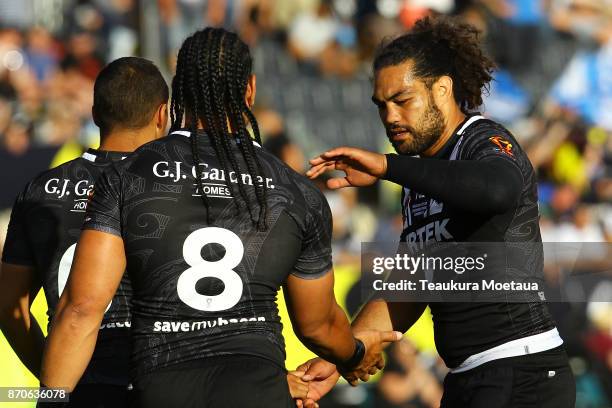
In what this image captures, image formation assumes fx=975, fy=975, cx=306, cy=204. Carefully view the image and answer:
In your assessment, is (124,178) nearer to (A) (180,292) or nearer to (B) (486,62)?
(A) (180,292)

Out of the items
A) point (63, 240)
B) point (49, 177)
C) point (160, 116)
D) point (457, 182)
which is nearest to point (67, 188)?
point (49, 177)

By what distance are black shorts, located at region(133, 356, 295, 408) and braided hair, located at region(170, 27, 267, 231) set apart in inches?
24.0

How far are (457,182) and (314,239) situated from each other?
0.62 metres

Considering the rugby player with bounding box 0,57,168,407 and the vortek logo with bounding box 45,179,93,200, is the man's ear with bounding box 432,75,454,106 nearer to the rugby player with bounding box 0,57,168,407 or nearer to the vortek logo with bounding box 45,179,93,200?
the rugby player with bounding box 0,57,168,407

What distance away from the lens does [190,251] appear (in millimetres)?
3045

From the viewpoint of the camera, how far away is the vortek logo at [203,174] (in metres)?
3.07

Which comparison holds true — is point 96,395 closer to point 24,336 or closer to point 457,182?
point 24,336

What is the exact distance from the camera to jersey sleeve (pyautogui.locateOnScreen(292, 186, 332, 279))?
10.5 ft

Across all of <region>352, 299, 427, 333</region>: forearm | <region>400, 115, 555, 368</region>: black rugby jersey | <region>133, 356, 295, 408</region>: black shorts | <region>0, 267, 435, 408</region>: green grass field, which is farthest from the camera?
<region>0, 267, 435, 408</region>: green grass field

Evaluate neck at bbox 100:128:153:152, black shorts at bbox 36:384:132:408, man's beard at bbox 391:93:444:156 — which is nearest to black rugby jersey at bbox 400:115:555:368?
man's beard at bbox 391:93:444:156

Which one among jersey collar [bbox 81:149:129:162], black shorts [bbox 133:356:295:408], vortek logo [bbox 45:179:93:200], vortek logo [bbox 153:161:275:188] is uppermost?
jersey collar [bbox 81:149:129:162]

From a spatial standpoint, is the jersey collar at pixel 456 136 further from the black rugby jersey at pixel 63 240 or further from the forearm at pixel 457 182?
the black rugby jersey at pixel 63 240

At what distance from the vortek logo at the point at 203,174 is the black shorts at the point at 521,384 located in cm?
137

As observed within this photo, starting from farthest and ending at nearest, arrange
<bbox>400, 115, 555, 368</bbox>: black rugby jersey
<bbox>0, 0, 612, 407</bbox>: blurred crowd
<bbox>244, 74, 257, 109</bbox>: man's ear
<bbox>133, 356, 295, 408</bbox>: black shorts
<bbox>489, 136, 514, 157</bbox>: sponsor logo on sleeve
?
<bbox>0, 0, 612, 407</bbox>: blurred crowd → <bbox>400, 115, 555, 368</bbox>: black rugby jersey → <bbox>489, 136, 514, 157</bbox>: sponsor logo on sleeve → <bbox>244, 74, 257, 109</bbox>: man's ear → <bbox>133, 356, 295, 408</bbox>: black shorts
